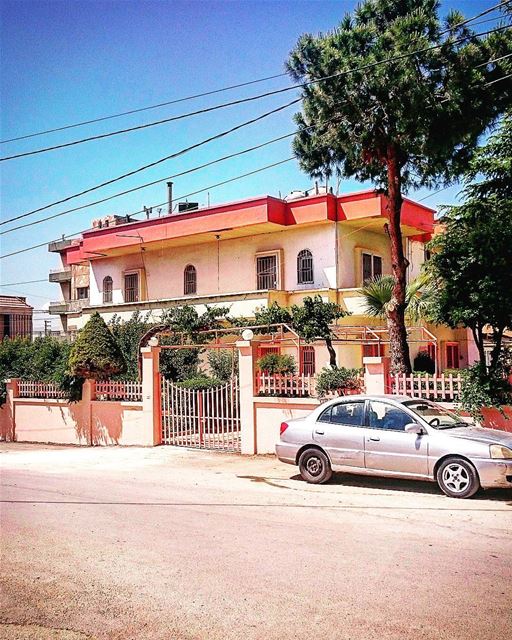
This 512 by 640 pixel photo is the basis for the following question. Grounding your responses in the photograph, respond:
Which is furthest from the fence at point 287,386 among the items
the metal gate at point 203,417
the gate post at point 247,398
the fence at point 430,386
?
the fence at point 430,386

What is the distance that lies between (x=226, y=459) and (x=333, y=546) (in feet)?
24.7

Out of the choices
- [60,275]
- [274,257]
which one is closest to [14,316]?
[60,275]

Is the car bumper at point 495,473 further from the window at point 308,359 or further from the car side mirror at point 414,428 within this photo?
the window at point 308,359

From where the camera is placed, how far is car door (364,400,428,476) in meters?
10.0

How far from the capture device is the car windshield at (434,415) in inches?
408

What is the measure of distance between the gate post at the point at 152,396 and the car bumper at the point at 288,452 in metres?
6.38

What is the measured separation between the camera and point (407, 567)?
6426 mm

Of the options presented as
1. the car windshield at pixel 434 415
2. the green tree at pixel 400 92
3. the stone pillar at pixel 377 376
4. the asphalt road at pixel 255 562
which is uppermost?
the green tree at pixel 400 92

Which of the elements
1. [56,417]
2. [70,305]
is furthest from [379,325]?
[70,305]

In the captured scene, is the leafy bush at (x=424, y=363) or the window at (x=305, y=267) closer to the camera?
the leafy bush at (x=424, y=363)

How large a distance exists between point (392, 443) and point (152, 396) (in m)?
8.36

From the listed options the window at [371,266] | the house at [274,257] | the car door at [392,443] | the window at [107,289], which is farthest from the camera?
the window at [107,289]

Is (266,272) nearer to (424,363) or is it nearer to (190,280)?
(190,280)

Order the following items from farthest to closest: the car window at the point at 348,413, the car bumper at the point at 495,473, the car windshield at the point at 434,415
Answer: the car window at the point at 348,413, the car windshield at the point at 434,415, the car bumper at the point at 495,473
